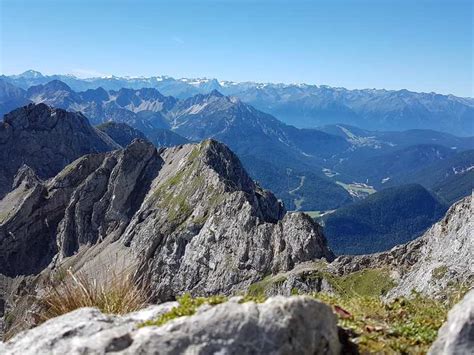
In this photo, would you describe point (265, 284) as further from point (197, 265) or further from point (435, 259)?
point (435, 259)

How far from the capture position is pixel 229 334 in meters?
8.45

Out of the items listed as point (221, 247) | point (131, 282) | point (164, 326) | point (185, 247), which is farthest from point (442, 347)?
point (185, 247)

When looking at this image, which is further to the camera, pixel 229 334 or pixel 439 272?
pixel 439 272

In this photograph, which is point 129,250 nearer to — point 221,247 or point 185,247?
point 185,247

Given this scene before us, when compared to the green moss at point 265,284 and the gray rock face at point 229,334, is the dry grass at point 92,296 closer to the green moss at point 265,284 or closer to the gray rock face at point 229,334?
the gray rock face at point 229,334

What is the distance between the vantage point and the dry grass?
12.5 m

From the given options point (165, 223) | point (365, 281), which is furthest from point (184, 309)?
point (165, 223)

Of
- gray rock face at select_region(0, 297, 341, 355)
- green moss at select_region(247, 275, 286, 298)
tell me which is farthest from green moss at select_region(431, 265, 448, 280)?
gray rock face at select_region(0, 297, 341, 355)

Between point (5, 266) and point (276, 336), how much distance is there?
18610 centimetres

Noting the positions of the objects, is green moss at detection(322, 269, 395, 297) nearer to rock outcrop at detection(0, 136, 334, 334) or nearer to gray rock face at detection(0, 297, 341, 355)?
rock outcrop at detection(0, 136, 334, 334)

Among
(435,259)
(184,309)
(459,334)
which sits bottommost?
(435,259)

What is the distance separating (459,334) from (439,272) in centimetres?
5711

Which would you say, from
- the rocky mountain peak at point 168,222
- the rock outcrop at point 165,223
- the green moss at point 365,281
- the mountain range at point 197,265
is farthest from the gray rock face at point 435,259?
the rocky mountain peak at point 168,222

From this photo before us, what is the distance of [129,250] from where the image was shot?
144 m
